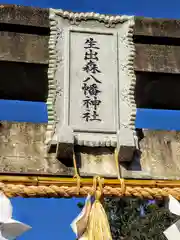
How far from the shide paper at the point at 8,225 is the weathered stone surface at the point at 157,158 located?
0.63 metres

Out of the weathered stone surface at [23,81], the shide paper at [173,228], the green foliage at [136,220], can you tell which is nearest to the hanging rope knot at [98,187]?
the shide paper at [173,228]

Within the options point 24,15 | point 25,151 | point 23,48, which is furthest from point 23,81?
point 25,151

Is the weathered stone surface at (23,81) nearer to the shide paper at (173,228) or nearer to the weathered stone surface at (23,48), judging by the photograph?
the weathered stone surface at (23,48)

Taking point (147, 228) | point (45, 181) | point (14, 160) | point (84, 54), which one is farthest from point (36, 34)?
point (147, 228)

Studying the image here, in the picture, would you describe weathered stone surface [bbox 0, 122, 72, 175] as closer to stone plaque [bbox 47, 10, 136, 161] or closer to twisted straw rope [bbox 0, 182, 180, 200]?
stone plaque [bbox 47, 10, 136, 161]

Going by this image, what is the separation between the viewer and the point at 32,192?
7.03 feet

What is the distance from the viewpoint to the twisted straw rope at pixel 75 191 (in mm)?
2137

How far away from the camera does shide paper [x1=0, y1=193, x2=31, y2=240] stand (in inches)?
79.8

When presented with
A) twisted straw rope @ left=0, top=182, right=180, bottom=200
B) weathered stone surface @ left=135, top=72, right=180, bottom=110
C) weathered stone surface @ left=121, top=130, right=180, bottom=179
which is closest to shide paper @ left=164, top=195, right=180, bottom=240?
twisted straw rope @ left=0, top=182, right=180, bottom=200

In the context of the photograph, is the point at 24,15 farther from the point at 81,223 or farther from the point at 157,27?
the point at 81,223

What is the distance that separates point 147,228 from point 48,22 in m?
7.89

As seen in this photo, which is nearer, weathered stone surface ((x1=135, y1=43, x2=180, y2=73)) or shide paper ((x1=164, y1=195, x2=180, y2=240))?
shide paper ((x1=164, y1=195, x2=180, y2=240))

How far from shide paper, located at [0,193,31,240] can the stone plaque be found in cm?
44

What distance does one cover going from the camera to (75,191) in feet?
7.18
